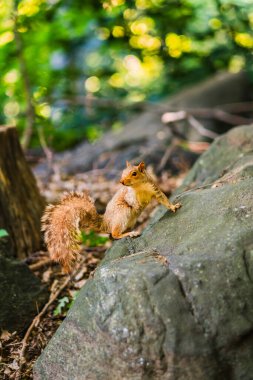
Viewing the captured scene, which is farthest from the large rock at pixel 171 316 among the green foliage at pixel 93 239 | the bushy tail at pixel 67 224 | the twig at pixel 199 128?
the twig at pixel 199 128

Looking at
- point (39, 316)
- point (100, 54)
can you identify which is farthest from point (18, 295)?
point (100, 54)

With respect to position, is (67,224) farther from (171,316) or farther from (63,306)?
(171,316)

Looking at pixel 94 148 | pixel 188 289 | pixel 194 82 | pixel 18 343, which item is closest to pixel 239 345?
pixel 188 289

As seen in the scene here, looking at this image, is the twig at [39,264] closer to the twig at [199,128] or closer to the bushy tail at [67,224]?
the bushy tail at [67,224]

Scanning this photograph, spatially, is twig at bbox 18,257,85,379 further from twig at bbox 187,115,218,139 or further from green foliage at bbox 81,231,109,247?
twig at bbox 187,115,218,139

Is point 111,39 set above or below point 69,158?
above

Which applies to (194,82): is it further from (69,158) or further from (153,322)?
(153,322)

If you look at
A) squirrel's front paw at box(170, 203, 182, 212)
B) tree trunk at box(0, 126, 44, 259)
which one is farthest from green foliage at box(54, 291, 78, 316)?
squirrel's front paw at box(170, 203, 182, 212)
